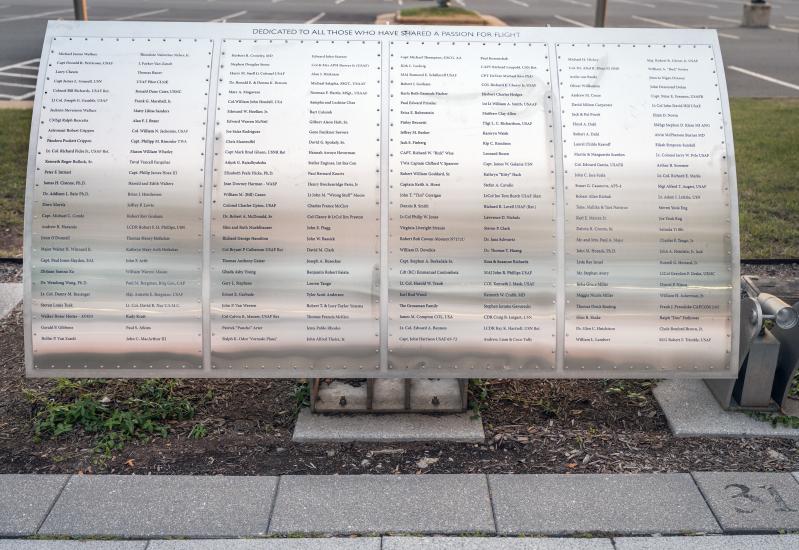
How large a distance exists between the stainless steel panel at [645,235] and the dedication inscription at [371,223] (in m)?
0.01

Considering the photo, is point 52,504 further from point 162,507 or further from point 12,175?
point 12,175

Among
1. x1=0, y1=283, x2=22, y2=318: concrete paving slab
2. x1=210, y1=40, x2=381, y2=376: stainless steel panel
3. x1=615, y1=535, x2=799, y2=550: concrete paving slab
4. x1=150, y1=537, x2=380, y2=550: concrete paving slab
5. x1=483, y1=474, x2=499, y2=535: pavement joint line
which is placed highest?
x1=210, y1=40, x2=381, y2=376: stainless steel panel

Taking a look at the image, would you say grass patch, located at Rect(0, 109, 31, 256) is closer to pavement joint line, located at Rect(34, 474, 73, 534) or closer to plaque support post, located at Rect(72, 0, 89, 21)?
plaque support post, located at Rect(72, 0, 89, 21)

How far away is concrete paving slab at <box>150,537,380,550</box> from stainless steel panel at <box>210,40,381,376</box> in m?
0.98

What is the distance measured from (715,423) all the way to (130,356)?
2.89m

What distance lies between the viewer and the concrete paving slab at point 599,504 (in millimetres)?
3545

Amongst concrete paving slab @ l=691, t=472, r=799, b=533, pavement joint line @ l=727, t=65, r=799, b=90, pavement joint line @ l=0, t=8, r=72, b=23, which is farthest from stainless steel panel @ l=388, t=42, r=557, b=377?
pavement joint line @ l=0, t=8, r=72, b=23

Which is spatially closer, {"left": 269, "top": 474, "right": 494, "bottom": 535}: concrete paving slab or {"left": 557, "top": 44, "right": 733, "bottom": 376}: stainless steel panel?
{"left": 269, "top": 474, "right": 494, "bottom": 535}: concrete paving slab

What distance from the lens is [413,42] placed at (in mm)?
4355

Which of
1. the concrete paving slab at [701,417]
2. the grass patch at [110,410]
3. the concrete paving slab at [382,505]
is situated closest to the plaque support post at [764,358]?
the concrete paving slab at [701,417]

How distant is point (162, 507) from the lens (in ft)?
12.0

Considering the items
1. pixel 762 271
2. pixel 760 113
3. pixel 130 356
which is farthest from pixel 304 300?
pixel 760 113

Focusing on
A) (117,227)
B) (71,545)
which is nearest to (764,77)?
(117,227)

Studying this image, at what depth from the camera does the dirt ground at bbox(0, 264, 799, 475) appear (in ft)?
13.3
